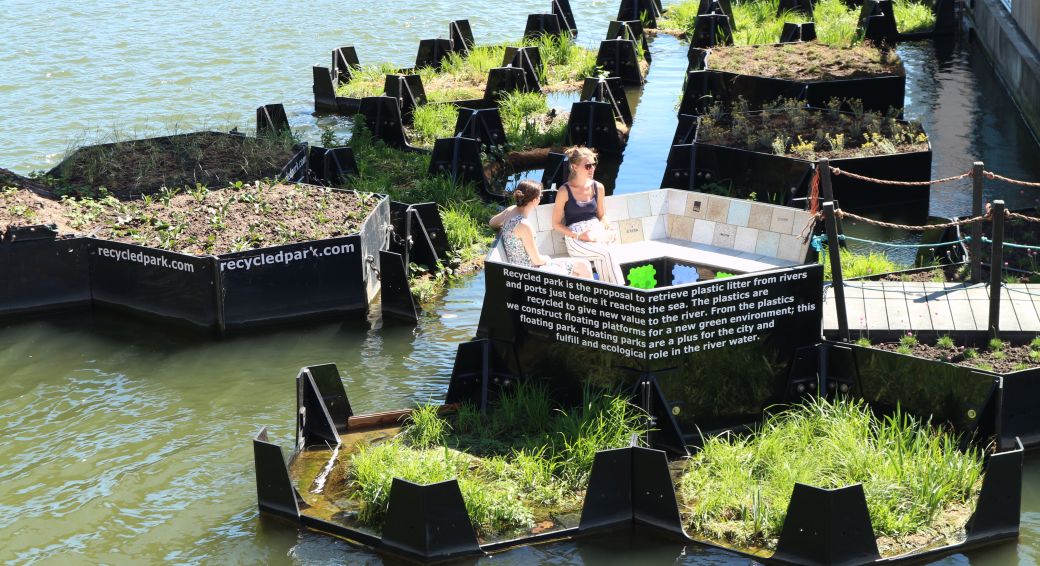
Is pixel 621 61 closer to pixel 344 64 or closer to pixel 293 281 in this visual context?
pixel 344 64

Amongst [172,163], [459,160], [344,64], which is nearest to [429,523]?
[172,163]

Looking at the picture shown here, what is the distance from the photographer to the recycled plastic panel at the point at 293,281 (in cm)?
1235

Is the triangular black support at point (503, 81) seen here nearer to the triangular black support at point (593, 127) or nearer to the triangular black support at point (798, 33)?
the triangular black support at point (593, 127)

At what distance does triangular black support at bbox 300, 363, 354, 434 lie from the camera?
9852mm

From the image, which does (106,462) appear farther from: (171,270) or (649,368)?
(649,368)

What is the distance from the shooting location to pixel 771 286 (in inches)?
376

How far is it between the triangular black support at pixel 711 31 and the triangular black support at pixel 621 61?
7.61ft

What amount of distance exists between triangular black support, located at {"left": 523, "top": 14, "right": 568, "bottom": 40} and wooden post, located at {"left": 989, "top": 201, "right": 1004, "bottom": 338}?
701 inches

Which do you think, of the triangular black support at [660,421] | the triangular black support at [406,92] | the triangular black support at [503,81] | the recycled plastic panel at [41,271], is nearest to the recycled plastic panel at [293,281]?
the recycled plastic panel at [41,271]

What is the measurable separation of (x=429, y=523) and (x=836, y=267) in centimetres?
388

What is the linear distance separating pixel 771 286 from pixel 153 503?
194 inches

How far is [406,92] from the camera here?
65.5 feet

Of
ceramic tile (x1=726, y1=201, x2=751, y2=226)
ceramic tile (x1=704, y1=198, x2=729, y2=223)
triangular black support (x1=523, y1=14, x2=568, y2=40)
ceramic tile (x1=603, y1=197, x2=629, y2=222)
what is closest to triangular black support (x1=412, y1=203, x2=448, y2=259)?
ceramic tile (x1=603, y1=197, x2=629, y2=222)

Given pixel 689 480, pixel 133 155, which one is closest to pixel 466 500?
pixel 689 480
